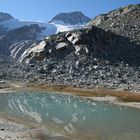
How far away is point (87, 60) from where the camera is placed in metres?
109

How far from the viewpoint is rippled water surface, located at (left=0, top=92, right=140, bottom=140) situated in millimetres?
35844

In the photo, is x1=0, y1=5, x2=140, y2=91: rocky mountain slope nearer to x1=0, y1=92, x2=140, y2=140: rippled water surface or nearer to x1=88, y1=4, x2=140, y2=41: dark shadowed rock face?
x1=88, y1=4, x2=140, y2=41: dark shadowed rock face

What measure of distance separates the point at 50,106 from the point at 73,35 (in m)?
69.9

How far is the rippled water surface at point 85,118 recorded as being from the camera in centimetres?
3584

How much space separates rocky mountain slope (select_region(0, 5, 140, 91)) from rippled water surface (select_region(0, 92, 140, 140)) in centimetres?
2722

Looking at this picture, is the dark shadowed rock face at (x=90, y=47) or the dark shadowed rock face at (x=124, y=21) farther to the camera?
the dark shadowed rock face at (x=124, y=21)

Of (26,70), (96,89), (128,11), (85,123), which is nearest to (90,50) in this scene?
(26,70)

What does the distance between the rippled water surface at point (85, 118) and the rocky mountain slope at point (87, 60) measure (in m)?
27.2

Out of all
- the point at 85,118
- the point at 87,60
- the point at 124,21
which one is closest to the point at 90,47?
the point at 87,60

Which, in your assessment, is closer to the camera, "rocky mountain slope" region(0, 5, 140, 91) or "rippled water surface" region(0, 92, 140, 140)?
"rippled water surface" region(0, 92, 140, 140)

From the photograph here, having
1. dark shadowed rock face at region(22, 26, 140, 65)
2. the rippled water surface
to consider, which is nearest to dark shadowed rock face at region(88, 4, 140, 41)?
dark shadowed rock face at region(22, 26, 140, 65)

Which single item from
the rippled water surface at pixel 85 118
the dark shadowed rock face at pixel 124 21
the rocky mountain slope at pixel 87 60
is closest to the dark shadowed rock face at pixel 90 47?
the rocky mountain slope at pixel 87 60

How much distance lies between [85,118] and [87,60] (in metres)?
64.0

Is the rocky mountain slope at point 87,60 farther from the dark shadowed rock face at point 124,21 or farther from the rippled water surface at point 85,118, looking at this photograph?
the rippled water surface at point 85,118
